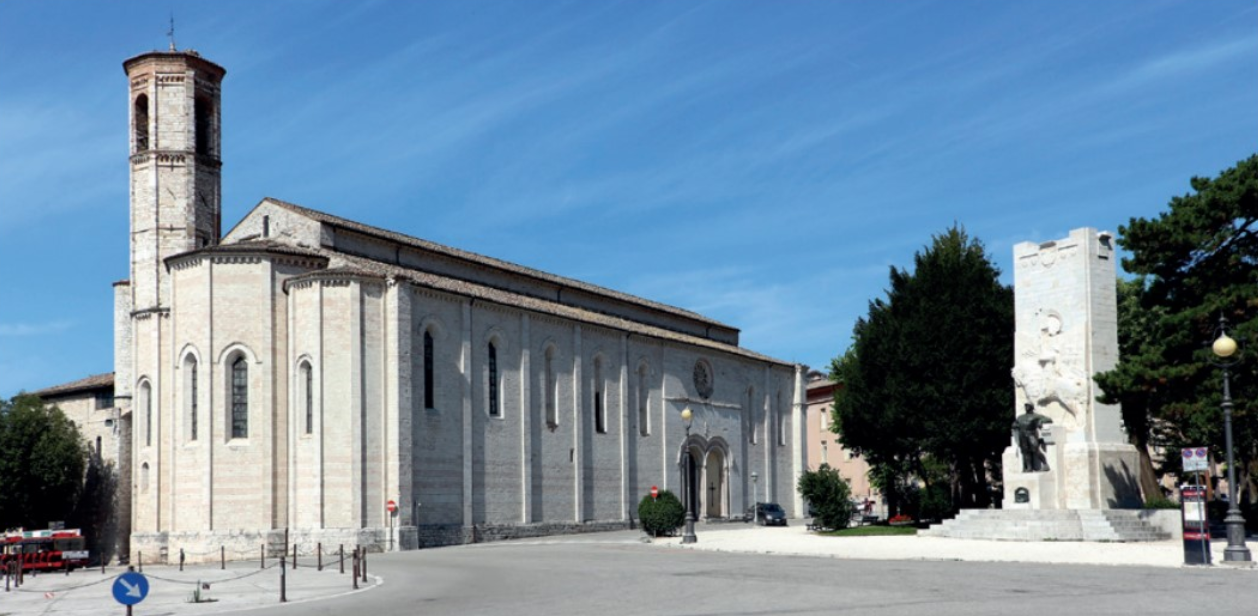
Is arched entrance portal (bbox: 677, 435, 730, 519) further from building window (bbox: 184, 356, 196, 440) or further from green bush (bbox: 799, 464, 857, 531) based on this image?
building window (bbox: 184, 356, 196, 440)

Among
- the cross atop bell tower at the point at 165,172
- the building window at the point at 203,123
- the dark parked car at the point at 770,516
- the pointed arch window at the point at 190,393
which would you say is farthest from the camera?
the dark parked car at the point at 770,516

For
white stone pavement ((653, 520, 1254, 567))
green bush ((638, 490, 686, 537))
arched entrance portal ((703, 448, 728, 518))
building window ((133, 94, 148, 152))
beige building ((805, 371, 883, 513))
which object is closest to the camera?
white stone pavement ((653, 520, 1254, 567))

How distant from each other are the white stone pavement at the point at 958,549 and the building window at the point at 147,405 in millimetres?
20843

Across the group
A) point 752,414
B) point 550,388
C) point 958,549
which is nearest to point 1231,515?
point 958,549

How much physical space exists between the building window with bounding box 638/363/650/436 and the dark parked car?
6.65 meters

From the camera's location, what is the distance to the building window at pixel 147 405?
49.0 metres

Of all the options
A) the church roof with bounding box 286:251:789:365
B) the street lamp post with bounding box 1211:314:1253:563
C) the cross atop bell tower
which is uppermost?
the cross atop bell tower

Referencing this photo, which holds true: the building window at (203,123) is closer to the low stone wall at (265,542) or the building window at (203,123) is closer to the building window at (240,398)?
the building window at (240,398)

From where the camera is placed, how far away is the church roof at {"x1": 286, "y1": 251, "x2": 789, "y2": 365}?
46188mm

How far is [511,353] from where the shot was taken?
53.0m

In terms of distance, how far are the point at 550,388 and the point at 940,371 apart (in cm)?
1685

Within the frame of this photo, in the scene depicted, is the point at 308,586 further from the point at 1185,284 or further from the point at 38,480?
the point at 38,480

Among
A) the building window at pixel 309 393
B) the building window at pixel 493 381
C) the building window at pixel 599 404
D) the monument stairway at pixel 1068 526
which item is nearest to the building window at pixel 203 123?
the building window at pixel 309 393

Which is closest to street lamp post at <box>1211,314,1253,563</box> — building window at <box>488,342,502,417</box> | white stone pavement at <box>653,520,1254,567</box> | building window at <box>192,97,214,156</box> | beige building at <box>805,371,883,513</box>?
white stone pavement at <box>653,520,1254,567</box>
